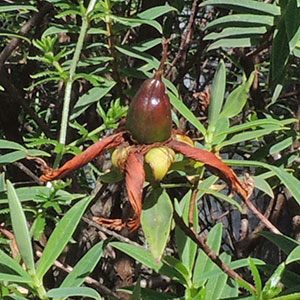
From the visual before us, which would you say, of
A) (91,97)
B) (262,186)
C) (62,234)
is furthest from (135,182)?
(91,97)

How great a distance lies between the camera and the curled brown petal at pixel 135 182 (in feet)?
2.40

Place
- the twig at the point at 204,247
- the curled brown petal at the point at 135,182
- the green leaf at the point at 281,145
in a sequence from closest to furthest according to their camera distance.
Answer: the curled brown petal at the point at 135,182, the twig at the point at 204,247, the green leaf at the point at 281,145

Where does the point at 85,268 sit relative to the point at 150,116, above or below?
below

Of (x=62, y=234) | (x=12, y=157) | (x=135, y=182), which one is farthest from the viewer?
(x=12, y=157)

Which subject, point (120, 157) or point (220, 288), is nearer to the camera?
point (120, 157)

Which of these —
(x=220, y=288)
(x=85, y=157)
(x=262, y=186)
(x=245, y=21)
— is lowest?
(x=220, y=288)

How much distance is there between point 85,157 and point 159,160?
87 mm

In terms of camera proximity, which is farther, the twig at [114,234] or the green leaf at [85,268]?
the twig at [114,234]

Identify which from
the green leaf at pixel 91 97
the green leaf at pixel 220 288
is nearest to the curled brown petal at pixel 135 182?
the green leaf at pixel 220 288

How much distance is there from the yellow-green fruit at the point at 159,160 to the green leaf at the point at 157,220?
27mm

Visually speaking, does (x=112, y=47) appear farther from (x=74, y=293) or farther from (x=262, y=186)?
(x=74, y=293)

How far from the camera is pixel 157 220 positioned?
78 cm

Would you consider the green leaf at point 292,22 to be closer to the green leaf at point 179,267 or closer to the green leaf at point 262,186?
the green leaf at point 262,186

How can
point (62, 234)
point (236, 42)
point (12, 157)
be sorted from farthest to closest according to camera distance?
point (236, 42), point (12, 157), point (62, 234)
